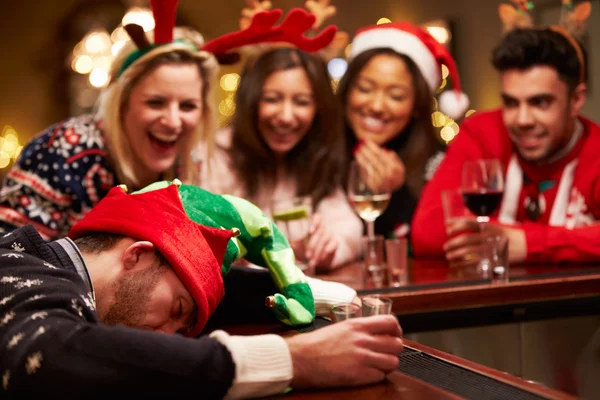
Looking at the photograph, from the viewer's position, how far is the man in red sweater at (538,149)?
2477 millimetres

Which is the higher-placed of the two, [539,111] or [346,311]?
[539,111]

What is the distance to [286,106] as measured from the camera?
2.65 metres

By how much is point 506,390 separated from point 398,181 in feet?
6.69

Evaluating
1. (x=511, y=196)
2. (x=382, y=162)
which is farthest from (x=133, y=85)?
(x=511, y=196)

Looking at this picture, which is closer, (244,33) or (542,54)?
(244,33)

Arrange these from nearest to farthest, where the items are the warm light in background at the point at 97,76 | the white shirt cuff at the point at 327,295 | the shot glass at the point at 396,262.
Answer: the white shirt cuff at the point at 327,295 → the shot glass at the point at 396,262 → the warm light in background at the point at 97,76

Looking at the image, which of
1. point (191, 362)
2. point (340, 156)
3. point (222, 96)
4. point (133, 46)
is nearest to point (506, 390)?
point (191, 362)

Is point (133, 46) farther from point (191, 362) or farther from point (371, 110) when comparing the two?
point (191, 362)

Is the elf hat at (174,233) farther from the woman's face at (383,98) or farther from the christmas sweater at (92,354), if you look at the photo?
the woman's face at (383,98)

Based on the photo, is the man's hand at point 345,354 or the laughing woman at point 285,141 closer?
the man's hand at point 345,354

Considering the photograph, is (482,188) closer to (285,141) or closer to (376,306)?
(285,141)

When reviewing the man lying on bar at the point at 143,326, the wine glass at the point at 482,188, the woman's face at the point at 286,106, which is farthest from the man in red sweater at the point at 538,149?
the man lying on bar at the point at 143,326

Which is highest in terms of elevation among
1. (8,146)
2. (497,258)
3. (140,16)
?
(140,16)

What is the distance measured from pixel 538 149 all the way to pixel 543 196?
175mm
